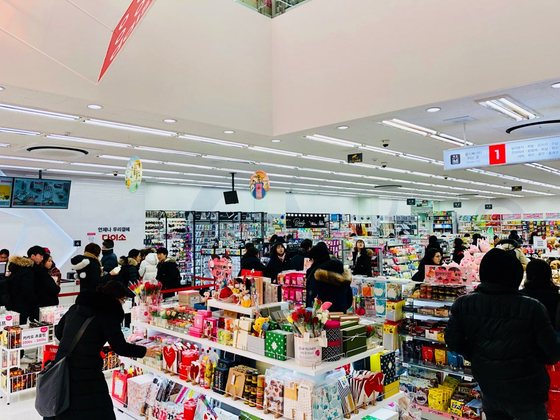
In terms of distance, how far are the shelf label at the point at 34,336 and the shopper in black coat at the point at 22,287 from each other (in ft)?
3.33

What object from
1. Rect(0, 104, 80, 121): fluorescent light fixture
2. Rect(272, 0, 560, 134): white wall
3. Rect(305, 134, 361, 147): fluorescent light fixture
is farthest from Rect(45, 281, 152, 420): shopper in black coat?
Rect(305, 134, 361, 147): fluorescent light fixture

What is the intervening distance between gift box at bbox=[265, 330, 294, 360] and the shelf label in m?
3.79

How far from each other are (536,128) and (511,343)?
536 centimetres

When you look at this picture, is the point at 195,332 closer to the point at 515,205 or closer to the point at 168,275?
the point at 168,275

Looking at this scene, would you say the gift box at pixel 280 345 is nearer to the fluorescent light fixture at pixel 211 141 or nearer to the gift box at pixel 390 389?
the gift box at pixel 390 389

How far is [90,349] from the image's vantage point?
2.93 metres

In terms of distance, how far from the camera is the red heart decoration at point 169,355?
12.0 ft

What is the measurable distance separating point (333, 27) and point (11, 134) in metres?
4.99

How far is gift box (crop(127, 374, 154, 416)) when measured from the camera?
3895mm

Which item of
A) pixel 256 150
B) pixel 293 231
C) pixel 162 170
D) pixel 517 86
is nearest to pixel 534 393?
pixel 517 86

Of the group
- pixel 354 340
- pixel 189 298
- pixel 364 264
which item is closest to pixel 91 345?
pixel 189 298

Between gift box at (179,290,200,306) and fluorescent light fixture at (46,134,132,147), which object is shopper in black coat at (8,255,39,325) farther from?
gift box at (179,290,200,306)

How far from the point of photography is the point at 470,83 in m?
4.47

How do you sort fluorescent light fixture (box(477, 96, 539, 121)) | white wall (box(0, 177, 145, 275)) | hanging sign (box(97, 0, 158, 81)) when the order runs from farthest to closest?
white wall (box(0, 177, 145, 275))
fluorescent light fixture (box(477, 96, 539, 121))
hanging sign (box(97, 0, 158, 81))
